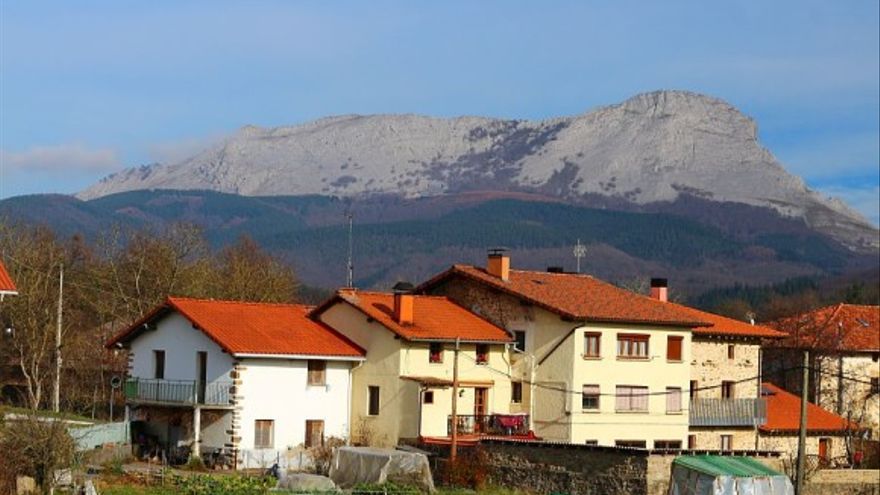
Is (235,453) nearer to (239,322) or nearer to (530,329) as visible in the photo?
(239,322)

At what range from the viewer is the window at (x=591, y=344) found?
6012cm

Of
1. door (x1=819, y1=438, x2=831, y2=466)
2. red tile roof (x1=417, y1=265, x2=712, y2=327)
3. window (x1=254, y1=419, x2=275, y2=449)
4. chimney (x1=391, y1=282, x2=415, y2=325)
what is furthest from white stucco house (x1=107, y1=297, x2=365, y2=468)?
door (x1=819, y1=438, x2=831, y2=466)

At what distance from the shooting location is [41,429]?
40.1 meters

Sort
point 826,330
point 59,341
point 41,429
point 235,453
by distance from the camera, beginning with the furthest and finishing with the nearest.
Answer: point 826,330, point 59,341, point 235,453, point 41,429

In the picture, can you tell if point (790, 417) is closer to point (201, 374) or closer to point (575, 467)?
point (575, 467)

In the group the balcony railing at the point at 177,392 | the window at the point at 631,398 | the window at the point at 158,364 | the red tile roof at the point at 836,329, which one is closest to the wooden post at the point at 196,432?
the balcony railing at the point at 177,392

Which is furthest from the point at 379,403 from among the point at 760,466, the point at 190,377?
the point at 760,466

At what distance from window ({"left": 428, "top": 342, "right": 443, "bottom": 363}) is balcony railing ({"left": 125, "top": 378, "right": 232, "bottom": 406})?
800cm

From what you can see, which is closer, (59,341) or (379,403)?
(379,403)

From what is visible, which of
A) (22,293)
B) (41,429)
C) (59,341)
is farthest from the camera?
(22,293)

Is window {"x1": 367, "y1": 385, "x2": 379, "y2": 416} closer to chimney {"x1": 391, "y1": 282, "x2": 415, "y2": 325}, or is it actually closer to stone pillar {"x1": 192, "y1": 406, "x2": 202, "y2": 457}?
chimney {"x1": 391, "y1": 282, "x2": 415, "y2": 325}

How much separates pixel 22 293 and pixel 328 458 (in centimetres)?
2559

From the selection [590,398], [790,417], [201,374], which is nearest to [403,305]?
[201,374]

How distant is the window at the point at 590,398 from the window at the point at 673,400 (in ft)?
11.6
